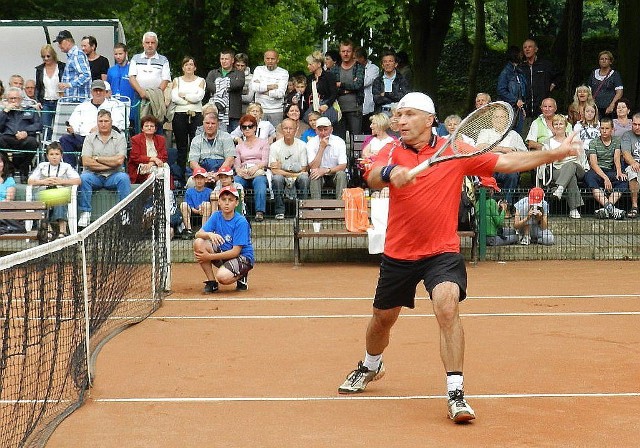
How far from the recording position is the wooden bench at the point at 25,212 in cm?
1549

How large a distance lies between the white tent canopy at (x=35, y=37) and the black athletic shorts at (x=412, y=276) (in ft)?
46.4

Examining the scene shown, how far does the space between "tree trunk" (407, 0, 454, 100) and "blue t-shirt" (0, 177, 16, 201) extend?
10.7m

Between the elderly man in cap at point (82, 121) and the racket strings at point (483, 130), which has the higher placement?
the elderly man in cap at point (82, 121)

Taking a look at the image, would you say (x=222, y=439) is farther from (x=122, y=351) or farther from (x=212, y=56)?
(x=212, y=56)

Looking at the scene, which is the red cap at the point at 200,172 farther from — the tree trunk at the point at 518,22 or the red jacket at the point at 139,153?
the tree trunk at the point at 518,22

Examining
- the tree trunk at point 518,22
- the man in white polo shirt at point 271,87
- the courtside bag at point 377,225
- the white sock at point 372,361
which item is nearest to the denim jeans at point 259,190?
the courtside bag at point 377,225

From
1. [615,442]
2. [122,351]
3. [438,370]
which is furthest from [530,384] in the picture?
[122,351]

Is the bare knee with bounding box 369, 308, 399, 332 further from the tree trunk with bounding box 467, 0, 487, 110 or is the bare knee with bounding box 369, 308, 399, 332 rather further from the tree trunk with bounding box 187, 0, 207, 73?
the tree trunk with bounding box 467, 0, 487, 110

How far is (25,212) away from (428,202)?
9.49m

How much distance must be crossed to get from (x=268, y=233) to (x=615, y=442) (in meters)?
10.6

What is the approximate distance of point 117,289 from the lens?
11.6 meters

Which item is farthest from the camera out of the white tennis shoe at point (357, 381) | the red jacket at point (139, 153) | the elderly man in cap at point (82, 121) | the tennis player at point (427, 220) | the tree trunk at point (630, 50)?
the tree trunk at point (630, 50)

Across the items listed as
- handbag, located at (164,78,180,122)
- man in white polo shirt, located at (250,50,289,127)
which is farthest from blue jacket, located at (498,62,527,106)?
handbag, located at (164,78,180,122)

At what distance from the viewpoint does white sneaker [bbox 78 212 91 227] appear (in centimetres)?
1578
